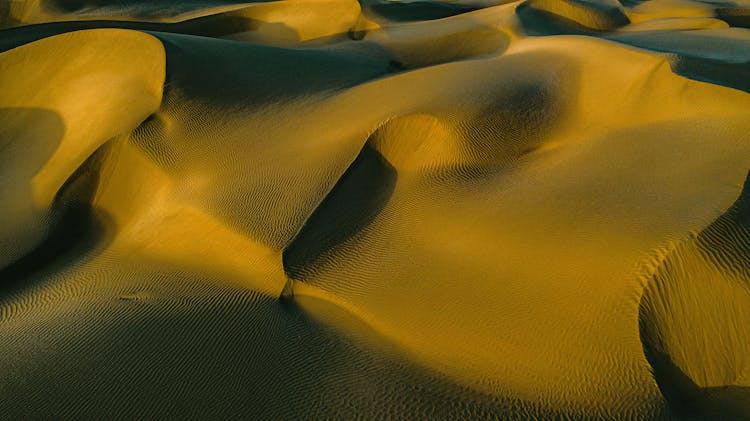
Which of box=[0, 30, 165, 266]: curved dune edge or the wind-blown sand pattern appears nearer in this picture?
the wind-blown sand pattern

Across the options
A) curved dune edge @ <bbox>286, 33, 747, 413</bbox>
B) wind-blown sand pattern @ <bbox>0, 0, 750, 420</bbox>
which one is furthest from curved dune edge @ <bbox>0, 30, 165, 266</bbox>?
curved dune edge @ <bbox>286, 33, 747, 413</bbox>

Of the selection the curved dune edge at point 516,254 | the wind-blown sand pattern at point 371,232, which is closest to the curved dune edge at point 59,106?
the wind-blown sand pattern at point 371,232

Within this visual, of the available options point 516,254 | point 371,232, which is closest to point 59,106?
point 371,232

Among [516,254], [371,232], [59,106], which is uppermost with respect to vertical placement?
[516,254]

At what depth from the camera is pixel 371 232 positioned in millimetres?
2055

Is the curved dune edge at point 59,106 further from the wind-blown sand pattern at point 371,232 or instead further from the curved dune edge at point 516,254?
the curved dune edge at point 516,254

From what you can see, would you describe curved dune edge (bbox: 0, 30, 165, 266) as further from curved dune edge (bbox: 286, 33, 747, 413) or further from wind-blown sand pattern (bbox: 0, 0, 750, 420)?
curved dune edge (bbox: 286, 33, 747, 413)

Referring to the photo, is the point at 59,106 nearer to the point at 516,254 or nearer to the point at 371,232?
the point at 371,232

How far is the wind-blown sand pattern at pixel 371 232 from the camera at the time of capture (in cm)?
145

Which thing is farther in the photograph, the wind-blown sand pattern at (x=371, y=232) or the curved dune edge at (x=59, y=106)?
the curved dune edge at (x=59, y=106)

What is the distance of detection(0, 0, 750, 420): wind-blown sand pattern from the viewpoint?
145cm

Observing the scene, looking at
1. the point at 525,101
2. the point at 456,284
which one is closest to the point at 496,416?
the point at 456,284

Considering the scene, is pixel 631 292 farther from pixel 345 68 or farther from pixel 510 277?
pixel 345 68

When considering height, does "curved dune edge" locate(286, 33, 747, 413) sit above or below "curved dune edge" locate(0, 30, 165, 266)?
above
